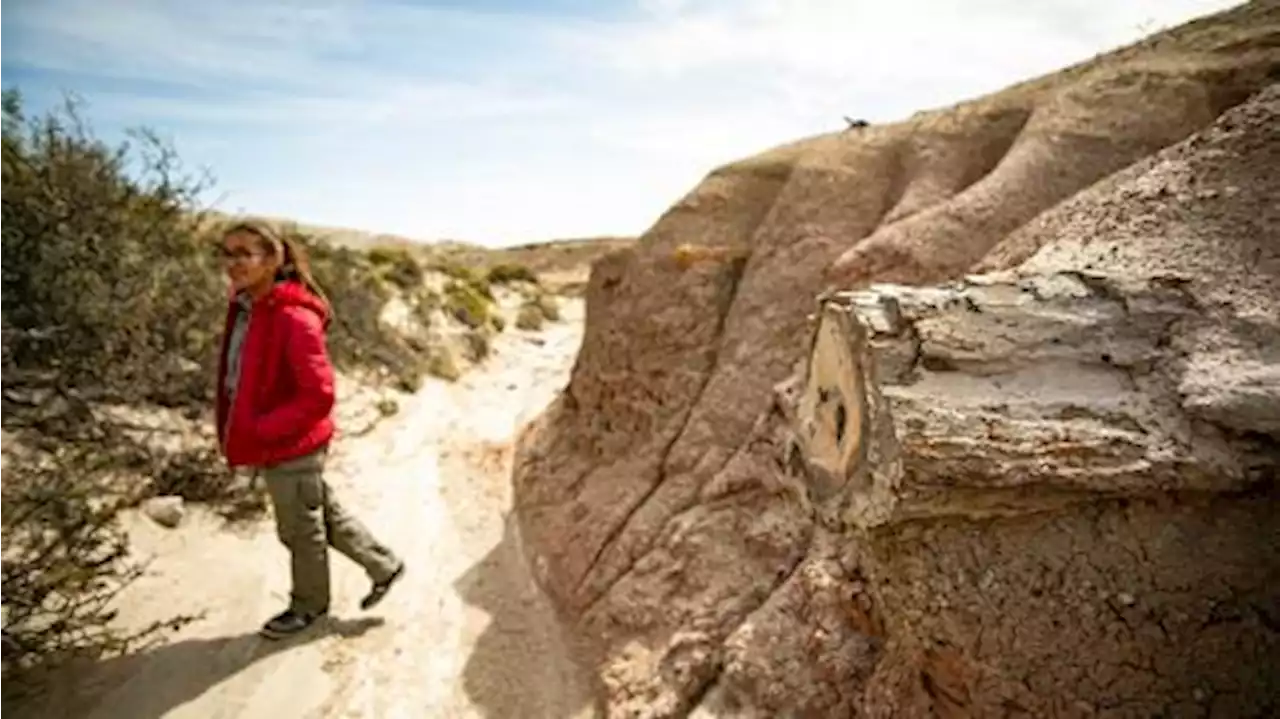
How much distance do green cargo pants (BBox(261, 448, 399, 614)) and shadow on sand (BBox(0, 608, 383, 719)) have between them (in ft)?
0.70

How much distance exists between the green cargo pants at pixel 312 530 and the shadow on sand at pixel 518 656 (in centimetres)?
62

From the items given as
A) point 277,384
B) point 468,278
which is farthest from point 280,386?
point 468,278

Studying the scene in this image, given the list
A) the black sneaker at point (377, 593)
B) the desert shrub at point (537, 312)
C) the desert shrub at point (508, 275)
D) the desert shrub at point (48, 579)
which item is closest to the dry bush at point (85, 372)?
the desert shrub at point (48, 579)

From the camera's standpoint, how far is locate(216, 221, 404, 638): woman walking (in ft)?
12.5

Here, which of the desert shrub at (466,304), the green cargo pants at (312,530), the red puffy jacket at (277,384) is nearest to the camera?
the red puffy jacket at (277,384)

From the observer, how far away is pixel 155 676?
379 centimetres

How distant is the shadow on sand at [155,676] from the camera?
3.55 meters

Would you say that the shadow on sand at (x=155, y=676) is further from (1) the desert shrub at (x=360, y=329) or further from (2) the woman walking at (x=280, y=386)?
(1) the desert shrub at (x=360, y=329)

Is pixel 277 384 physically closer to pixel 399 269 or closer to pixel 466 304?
pixel 466 304

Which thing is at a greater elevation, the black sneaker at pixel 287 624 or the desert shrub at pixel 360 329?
the desert shrub at pixel 360 329

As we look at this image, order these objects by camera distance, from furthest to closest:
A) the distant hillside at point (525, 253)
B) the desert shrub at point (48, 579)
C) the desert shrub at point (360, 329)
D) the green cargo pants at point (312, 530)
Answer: the distant hillside at point (525, 253), the desert shrub at point (360, 329), the green cargo pants at point (312, 530), the desert shrub at point (48, 579)

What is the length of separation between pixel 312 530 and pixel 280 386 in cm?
65

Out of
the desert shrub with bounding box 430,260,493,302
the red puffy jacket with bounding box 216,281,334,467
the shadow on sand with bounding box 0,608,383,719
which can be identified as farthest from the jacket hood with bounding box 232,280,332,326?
the desert shrub with bounding box 430,260,493,302

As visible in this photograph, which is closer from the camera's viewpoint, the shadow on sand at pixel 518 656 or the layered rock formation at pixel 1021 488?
the layered rock formation at pixel 1021 488
